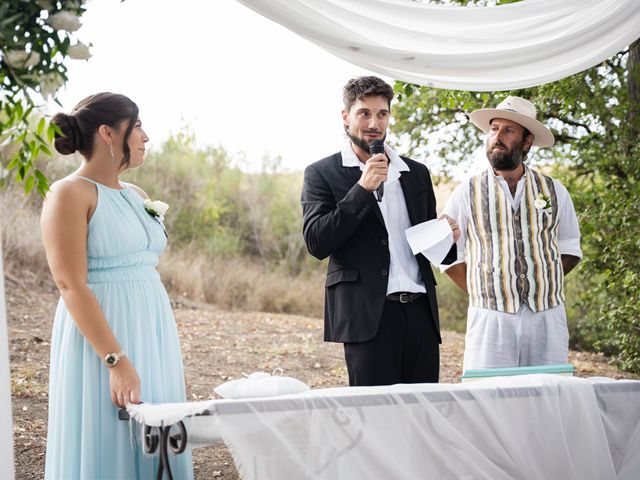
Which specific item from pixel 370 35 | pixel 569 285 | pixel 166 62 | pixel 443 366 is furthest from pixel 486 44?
pixel 166 62

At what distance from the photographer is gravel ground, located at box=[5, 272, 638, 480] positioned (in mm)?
6996

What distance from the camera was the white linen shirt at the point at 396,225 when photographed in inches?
135

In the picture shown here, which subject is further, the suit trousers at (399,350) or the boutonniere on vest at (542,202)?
the boutonniere on vest at (542,202)

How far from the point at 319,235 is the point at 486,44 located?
126 centimetres

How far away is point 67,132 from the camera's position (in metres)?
2.91

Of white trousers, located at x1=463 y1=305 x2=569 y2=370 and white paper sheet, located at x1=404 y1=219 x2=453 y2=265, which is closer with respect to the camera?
white paper sheet, located at x1=404 y1=219 x2=453 y2=265

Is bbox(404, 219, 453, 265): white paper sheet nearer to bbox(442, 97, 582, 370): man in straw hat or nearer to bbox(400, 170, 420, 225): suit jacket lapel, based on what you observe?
bbox(400, 170, 420, 225): suit jacket lapel

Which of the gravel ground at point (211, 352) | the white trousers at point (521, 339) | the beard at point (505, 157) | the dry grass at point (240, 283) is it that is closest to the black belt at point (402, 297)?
the white trousers at point (521, 339)

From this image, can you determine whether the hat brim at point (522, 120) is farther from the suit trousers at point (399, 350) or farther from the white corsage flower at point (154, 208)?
the white corsage flower at point (154, 208)

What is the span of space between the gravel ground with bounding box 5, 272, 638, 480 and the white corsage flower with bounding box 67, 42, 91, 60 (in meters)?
4.03

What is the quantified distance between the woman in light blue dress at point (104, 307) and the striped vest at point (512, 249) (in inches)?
61.6

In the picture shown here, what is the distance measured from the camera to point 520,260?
12.7 feet

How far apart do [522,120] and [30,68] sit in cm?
252

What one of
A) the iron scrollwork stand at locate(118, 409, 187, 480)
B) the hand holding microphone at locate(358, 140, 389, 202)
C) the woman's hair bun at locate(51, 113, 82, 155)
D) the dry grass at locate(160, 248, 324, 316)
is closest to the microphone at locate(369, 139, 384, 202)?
the hand holding microphone at locate(358, 140, 389, 202)
